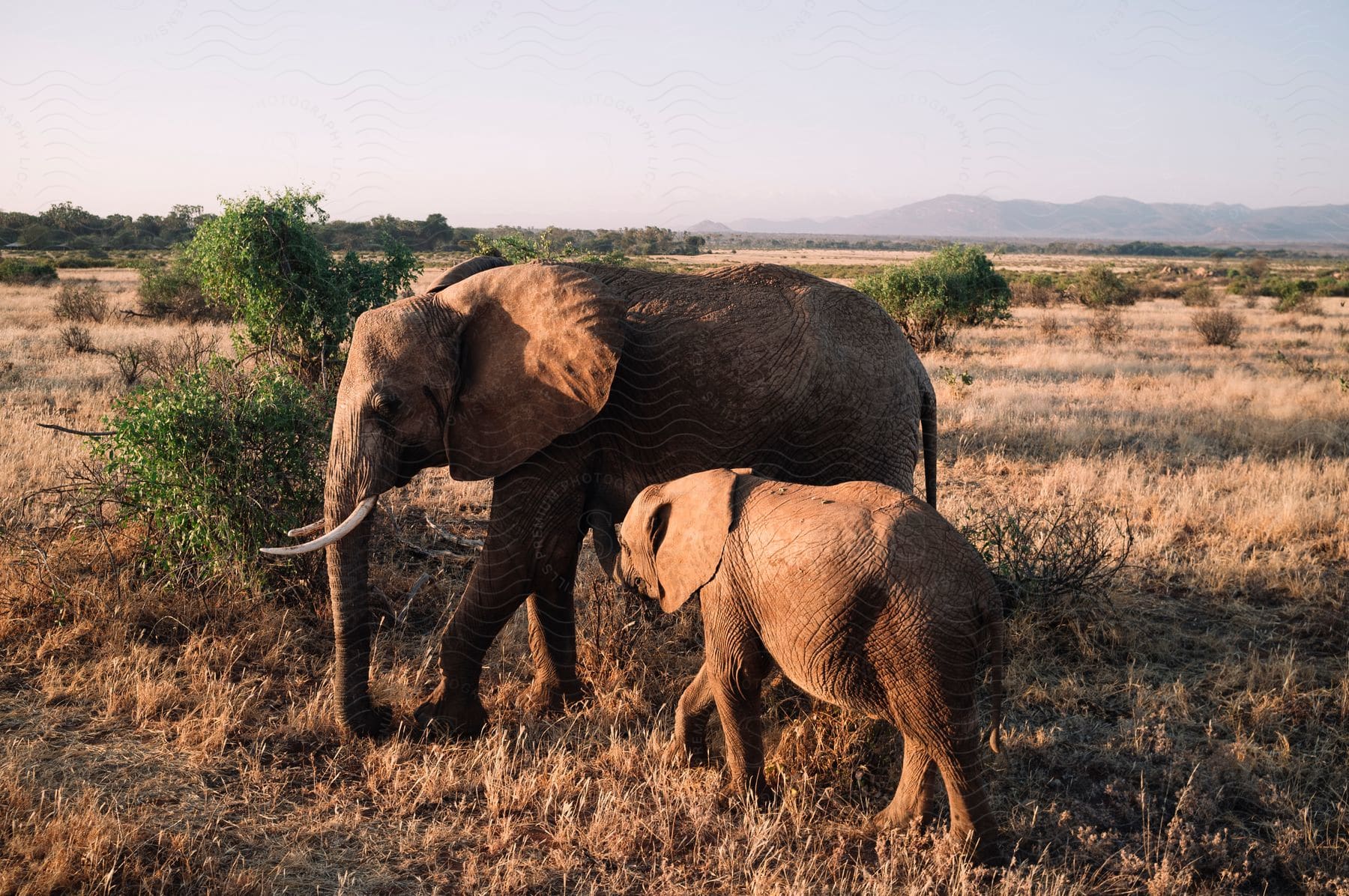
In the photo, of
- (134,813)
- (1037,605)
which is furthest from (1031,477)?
(134,813)

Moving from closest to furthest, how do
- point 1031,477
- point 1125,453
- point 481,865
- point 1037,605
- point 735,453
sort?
point 481,865, point 735,453, point 1037,605, point 1031,477, point 1125,453

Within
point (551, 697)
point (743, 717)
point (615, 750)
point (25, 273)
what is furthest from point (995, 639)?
point (25, 273)

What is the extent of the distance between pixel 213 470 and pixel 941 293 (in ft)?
61.2

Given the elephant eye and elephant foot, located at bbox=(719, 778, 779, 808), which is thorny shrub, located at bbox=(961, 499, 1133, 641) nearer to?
elephant foot, located at bbox=(719, 778, 779, 808)

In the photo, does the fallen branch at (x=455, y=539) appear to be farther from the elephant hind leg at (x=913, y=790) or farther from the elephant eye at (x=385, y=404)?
the elephant hind leg at (x=913, y=790)

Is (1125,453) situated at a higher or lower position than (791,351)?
lower

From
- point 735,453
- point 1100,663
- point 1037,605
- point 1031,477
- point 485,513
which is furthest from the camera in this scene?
point 1031,477

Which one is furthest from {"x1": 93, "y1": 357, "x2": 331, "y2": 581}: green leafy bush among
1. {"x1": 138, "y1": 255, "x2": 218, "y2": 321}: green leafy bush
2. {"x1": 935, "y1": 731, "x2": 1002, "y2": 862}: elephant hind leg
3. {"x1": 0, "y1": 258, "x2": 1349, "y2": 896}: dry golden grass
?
{"x1": 138, "y1": 255, "x2": 218, "y2": 321}: green leafy bush

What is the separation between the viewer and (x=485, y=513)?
868 centimetres

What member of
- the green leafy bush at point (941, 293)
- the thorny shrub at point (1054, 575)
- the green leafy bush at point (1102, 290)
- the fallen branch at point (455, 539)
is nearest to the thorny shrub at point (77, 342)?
the fallen branch at point (455, 539)

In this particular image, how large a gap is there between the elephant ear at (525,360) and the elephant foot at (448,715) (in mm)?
1295

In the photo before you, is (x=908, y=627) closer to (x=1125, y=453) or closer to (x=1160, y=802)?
(x=1160, y=802)

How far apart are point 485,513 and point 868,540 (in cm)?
575

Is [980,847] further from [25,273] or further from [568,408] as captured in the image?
[25,273]
